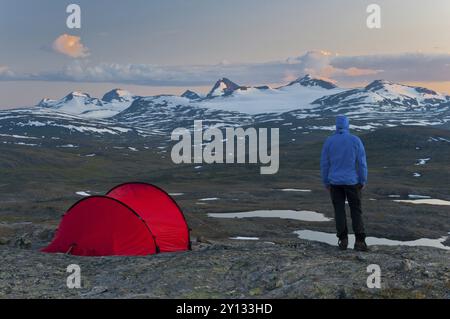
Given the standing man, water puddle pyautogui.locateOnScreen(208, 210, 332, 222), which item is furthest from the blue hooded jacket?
water puddle pyautogui.locateOnScreen(208, 210, 332, 222)

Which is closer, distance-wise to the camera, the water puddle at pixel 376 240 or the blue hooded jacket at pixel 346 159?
the blue hooded jacket at pixel 346 159

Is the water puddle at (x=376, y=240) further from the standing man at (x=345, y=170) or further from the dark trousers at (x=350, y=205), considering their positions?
the standing man at (x=345, y=170)

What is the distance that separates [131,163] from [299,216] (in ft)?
365

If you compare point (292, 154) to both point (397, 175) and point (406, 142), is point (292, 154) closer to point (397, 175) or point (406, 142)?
point (406, 142)

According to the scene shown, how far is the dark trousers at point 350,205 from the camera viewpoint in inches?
543

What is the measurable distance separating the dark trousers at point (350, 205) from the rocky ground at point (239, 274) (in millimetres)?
617

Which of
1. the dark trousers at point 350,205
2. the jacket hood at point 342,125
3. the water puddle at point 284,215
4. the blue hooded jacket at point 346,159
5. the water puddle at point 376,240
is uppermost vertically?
the jacket hood at point 342,125

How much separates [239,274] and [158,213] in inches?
263

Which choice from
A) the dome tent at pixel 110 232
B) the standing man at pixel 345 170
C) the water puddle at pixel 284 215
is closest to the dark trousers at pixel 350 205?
the standing man at pixel 345 170

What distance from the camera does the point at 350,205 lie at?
45.1 ft

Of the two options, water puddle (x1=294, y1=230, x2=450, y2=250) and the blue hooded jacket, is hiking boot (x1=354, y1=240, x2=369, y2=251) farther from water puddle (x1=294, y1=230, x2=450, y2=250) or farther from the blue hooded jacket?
water puddle (x1=294, y1=230, x2=450, y2=250)

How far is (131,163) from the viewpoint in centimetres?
16538

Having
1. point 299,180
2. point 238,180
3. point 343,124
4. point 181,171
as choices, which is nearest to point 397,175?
point 299,180

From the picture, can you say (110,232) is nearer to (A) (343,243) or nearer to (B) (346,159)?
(A) (343,243)
